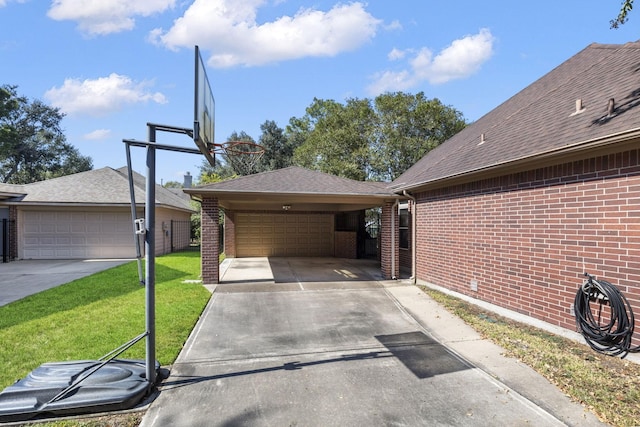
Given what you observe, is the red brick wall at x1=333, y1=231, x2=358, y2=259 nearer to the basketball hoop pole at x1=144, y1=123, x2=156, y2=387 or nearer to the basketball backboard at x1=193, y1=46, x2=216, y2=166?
the basketball backboard at x1=193, y1=46, x2=216, y2=166

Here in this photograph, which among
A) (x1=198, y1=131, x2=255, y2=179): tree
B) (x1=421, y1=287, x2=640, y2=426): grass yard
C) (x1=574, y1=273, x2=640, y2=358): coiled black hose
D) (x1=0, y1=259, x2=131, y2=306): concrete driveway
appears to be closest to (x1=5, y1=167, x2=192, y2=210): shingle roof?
(x1=0, y1=259, x2=131, y2=306): concrete driveway

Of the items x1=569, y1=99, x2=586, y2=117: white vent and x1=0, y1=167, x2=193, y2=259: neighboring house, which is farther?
x1=0, y1=167, x2=193, y2=259: neighboring house

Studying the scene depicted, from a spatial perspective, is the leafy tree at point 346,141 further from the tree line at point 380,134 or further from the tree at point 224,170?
the tree at point 224,170

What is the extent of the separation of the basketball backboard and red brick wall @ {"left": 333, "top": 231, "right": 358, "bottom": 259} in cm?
1154

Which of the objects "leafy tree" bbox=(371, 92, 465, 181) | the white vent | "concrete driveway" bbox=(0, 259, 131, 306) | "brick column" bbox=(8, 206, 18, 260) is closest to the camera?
the white vent

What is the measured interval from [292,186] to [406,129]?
15.6 metres

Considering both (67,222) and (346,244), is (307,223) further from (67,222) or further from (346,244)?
(67,222)

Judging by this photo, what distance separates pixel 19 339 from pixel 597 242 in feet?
27.4

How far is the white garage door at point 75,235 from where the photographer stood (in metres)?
14.8

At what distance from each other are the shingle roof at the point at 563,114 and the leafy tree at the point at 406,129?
12.5 m

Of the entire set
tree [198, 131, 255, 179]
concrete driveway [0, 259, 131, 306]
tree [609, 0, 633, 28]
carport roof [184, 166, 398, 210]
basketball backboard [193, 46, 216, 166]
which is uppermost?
tree [198, 131, 255, 179]

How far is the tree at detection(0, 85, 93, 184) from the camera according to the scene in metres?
34.2

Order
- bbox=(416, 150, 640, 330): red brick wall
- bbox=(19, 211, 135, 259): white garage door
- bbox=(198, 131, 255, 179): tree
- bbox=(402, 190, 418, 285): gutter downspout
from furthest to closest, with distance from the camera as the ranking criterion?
bbox=(198, 131, 255, 179): tree → bbox=(19, 211, 135, 259): white garage door → bbox=(402, 190, 418, 285): gutter downspout → bbox=(416, 150, 640, 330): red brick wall

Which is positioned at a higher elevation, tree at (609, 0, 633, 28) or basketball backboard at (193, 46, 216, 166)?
tree at (609, 0, 633, 28)
